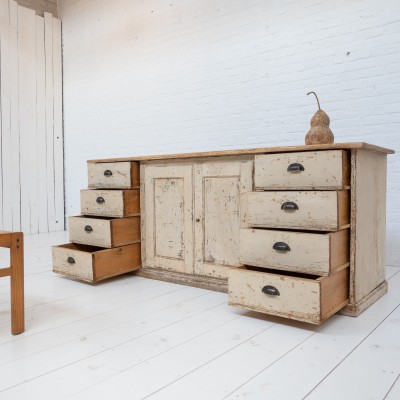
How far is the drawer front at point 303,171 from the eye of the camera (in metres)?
1.67

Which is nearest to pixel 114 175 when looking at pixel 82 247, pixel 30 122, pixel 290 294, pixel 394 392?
pixel 82 247

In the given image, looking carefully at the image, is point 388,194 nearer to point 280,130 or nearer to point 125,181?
point 280,130

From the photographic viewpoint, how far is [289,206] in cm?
173

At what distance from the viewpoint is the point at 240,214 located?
208cm

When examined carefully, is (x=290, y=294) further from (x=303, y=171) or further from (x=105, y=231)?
(x=105, y=231)

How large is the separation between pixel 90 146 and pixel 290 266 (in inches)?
145

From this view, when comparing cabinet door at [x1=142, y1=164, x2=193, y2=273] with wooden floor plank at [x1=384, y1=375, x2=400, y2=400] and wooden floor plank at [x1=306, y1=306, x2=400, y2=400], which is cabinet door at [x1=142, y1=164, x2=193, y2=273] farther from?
wooden floor plank at [x1=384, y1=375, x2=400, y2=400]

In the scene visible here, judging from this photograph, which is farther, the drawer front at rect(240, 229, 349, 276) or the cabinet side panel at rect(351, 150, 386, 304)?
the cabinet side panel at rect(351, 150, 386, 304)

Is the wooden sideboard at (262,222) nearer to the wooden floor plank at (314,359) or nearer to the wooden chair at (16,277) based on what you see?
the wooden floor plank at (314,359)

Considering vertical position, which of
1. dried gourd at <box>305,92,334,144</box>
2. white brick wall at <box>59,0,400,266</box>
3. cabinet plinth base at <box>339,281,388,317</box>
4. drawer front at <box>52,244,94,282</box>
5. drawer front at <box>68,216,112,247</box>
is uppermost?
white brick wall at <box>59,0,400,266</box>

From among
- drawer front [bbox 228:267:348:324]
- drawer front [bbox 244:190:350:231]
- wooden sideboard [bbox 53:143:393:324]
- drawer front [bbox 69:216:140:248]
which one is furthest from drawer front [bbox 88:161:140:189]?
drawer front [bbox 228:267:348:324]

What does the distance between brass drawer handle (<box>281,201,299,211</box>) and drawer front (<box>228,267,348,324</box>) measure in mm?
297

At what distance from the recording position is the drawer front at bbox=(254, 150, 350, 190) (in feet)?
5.48

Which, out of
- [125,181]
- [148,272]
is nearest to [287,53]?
[125,181]
